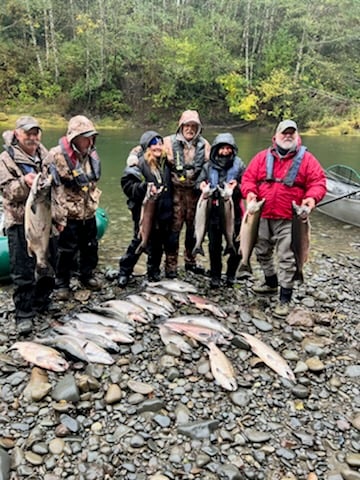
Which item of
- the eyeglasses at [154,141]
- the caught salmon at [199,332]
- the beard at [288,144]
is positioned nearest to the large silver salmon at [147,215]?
the eyeglasses at [154,141]

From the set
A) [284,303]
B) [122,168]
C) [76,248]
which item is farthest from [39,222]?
[122,168]

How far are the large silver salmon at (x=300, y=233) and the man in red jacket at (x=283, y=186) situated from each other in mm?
120

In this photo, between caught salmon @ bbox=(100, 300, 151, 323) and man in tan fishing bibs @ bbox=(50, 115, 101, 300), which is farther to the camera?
caught salmon @ bbox=(100, 300, 151, 323)

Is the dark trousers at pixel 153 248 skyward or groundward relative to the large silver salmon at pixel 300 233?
groundward

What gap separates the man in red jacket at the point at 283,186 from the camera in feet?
14.9

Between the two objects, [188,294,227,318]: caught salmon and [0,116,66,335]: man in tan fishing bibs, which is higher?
[0,116,66,335]: man in tan fishing bibs

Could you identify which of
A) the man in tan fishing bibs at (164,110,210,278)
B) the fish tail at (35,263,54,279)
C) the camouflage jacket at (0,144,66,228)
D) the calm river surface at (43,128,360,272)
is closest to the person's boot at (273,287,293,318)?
the man in tan fishing bibs at (164,110,210,278)

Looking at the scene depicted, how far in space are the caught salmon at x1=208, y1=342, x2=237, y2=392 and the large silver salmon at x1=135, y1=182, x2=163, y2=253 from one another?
5.21ft

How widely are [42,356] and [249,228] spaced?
247 centimetres

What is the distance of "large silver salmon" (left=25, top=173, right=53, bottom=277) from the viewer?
3.89 metres

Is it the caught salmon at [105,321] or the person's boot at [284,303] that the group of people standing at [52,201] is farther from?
the person's boot at [284,303]

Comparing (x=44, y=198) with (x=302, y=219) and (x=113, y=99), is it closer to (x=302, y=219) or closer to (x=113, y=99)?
(x=302, y=219)

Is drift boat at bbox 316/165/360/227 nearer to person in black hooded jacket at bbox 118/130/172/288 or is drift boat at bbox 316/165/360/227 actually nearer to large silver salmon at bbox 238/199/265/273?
large silver salmon at bbox 238/199/265/273

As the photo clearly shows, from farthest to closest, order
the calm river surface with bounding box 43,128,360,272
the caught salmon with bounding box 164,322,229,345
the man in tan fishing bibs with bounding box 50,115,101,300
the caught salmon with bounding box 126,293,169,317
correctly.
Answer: the calm river surface with bounding box 43,128,360,272 → the caught salmon with bounding box 126,293,169,317 → the man in tan fishing bibs with bounding box 50,115,101,300 → the caught salmon with bounding box 164,322,229,345
